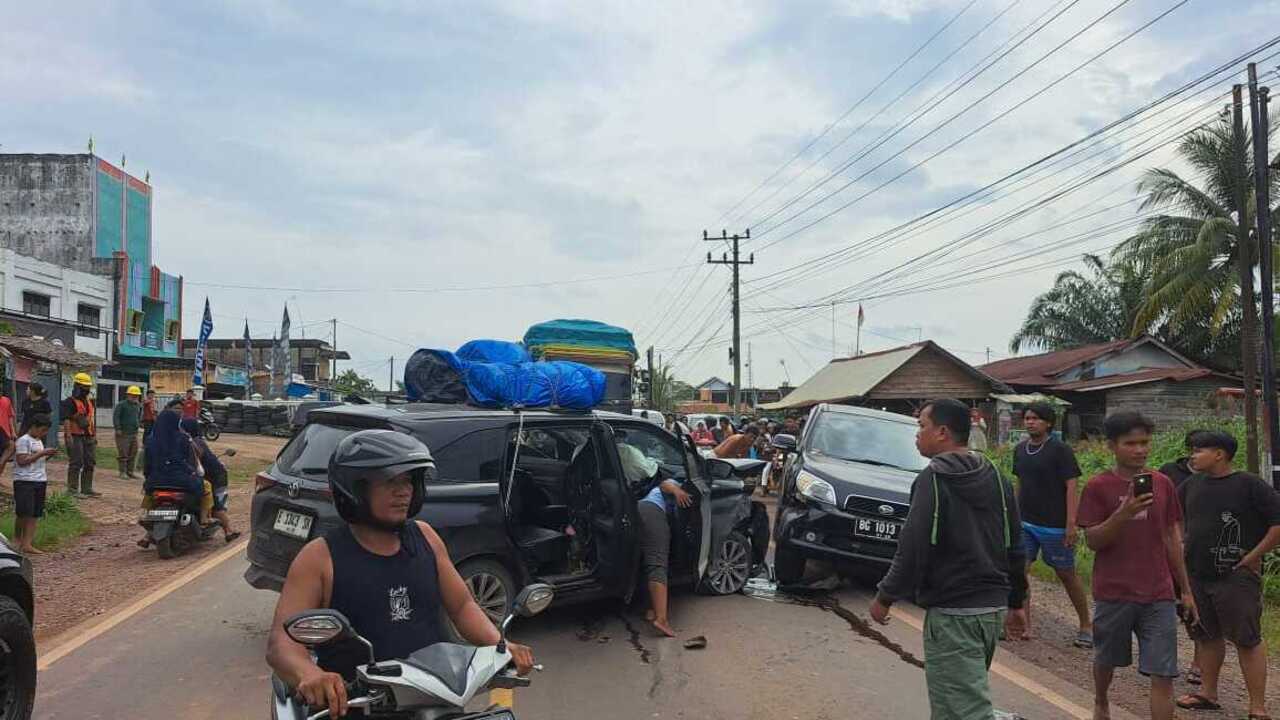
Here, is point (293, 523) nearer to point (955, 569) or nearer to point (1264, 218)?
point (955, 569)

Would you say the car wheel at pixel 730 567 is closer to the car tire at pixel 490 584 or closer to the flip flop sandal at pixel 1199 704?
the car tire at pixel 490 584

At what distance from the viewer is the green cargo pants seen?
3.61 m

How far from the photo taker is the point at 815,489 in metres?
8.32

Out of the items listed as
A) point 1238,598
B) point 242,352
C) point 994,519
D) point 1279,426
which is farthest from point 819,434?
point 242,352

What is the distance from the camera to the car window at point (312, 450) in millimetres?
5984

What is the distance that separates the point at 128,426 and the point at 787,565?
14716 millimetres

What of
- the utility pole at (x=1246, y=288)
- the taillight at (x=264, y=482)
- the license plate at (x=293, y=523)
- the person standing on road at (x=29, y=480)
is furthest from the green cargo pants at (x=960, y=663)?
the utility pole at (x=1246, y=288)

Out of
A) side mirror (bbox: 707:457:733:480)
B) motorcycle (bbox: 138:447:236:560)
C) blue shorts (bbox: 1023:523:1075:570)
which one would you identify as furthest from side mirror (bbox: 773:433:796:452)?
motorcycle (bbox: 138:447:236:560)

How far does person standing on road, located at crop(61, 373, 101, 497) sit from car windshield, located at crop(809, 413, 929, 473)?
11.0 m

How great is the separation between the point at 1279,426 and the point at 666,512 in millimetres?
11254

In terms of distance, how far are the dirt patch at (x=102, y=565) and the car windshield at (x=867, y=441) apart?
667cm

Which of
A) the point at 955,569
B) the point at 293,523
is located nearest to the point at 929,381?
the point at 293,523

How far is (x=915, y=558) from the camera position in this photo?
3.74 metres

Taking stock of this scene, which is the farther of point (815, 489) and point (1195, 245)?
point (1195, 245)
